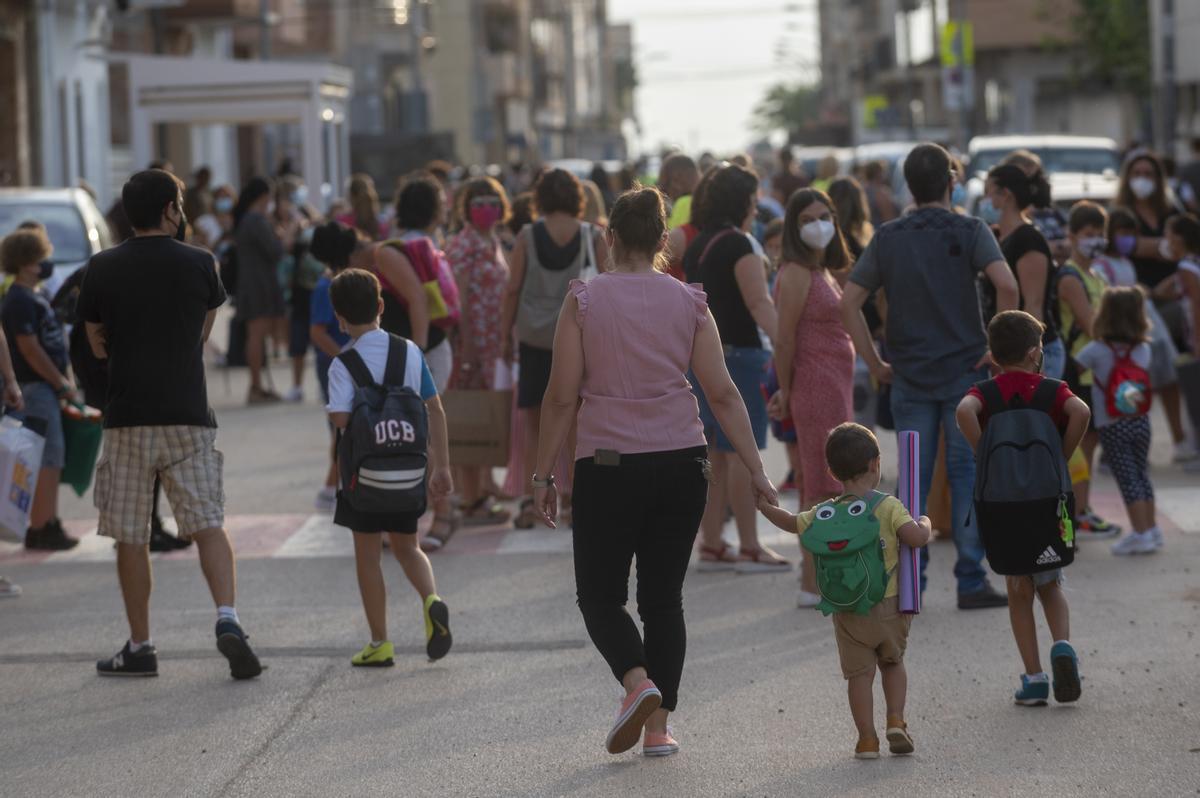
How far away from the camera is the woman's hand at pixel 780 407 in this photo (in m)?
8.69

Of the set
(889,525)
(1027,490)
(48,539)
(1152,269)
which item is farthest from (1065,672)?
(1152,269)

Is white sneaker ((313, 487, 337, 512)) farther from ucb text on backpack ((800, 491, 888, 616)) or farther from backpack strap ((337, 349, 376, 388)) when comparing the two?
ucb text on backpack ((800, 491, 888, 616))

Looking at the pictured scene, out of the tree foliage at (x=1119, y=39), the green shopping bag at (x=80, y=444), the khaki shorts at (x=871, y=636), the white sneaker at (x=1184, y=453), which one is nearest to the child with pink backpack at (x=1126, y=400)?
the white sneaker at (x=1184, y=453)

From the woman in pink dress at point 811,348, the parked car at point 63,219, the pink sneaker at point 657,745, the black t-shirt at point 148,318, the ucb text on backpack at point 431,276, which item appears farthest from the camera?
the parked car at point 63,219

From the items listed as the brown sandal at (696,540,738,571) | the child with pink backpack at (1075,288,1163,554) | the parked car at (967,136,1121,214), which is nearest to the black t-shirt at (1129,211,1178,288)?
the child with pink backpack at (1075,288,1163,554)

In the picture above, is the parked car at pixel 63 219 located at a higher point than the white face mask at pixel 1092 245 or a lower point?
higher

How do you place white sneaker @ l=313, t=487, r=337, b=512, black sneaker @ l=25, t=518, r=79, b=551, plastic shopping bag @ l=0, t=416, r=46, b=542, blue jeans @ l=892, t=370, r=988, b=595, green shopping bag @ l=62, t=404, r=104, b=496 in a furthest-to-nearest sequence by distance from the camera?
white sneaker @ l=313, t=487, r=337, b=512
black sneaker @ l=25, t=518, r=79, b=551
green shopping bag @ l=62, t=404, r=104, b=496
plastic shopping bag @ l=0, t=416, r=46, b=542
blue jeans @ l=892, t=370, r=988, b=595

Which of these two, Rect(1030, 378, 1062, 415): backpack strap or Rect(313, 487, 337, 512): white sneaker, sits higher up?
Rect(1030, 378, 1062, 415): backpack strap

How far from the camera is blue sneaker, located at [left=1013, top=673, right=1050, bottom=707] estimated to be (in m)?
6.75

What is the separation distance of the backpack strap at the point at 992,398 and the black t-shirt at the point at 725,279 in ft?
7.57

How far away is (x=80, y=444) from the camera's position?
413 inches

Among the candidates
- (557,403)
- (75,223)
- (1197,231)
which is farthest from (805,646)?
(75,223)

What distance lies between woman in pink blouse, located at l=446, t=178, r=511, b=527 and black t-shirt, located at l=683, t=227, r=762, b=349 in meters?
1.89

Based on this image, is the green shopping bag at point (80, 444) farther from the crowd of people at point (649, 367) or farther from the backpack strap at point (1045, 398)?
the backpack strap at point (1045, 398)
